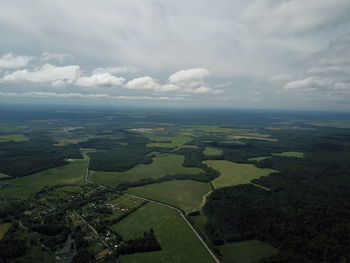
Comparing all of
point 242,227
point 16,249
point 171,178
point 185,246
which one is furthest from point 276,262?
point 171,178

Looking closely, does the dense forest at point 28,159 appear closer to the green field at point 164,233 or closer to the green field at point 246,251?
the green field at point 164,233

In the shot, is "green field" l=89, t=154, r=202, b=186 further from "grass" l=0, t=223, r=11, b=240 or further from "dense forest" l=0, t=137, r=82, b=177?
"grass" l=0, t=223, r=11, b=240

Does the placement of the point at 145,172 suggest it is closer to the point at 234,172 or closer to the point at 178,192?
the point at 178,192

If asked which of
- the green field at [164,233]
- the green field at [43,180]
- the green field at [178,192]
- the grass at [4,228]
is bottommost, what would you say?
the grass at [4,228]

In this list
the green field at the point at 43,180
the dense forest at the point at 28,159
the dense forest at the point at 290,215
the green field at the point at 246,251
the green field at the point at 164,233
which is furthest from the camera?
the dense forest at the point at 28,159

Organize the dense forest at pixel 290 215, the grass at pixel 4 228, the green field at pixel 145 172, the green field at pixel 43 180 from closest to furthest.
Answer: the dense forest at pixel 290 215
the grass at pixel 4 228
the green field at pixel 43 180
the green field at pixel 145 172

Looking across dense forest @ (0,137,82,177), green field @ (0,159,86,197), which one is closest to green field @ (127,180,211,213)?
green field @ (0,159,86,197)

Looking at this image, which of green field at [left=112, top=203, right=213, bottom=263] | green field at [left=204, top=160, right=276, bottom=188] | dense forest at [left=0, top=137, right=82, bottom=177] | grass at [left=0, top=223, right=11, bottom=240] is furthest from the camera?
dense forest at [left=0, top=137, right=82, bottom=177]

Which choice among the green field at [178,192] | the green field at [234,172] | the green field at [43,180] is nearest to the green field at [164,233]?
the green field at [178,192]
